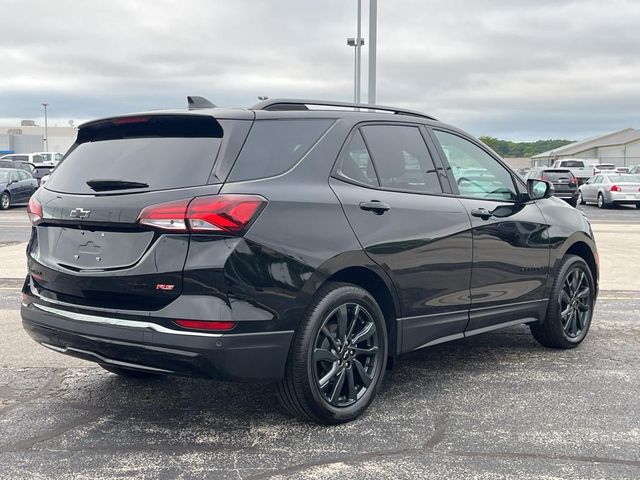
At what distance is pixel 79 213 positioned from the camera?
389 centimetres

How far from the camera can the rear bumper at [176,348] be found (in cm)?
358

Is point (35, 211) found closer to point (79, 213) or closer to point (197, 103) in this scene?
point (79, 213)

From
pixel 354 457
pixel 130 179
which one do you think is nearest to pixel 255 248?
pixel 130 179

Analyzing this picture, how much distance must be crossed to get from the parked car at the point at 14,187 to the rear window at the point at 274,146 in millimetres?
22007

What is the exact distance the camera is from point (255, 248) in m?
3.64

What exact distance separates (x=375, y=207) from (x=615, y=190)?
25014mm

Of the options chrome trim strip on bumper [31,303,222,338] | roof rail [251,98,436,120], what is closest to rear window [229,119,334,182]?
roof rail [251,98,436,120]

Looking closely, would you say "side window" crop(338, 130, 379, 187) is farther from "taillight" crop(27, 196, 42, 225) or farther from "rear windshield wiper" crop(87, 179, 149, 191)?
"taillight" crop(27, 196, 42, 225)

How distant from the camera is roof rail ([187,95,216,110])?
4281 millimetres

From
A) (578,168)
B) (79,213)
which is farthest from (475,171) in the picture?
(578,168)

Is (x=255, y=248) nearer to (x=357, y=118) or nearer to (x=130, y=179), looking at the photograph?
(x=130, y=179)

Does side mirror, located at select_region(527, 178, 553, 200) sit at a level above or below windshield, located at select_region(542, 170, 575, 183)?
below

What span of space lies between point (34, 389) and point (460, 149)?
10.8 feet

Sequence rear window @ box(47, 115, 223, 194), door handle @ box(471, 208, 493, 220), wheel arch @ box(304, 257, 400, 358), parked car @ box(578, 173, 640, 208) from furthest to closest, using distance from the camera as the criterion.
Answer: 1. parked car @ box(578, 173, 640, 208)
2. door handle @ box(471, 208, 493, 220)
3. wheel arch @ box(304, 257, 400, 358)
4. rear window @ box(47, 115, 223, 194)
